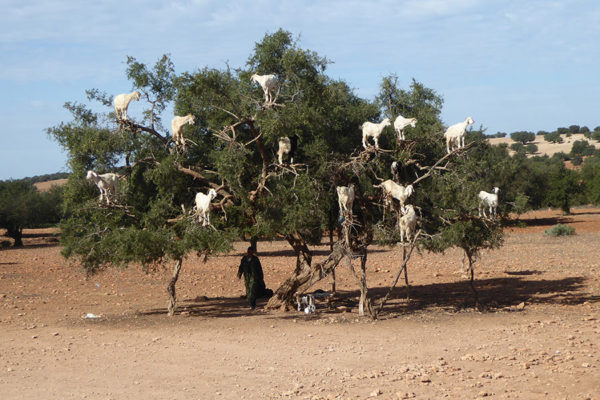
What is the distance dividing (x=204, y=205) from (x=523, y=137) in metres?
132

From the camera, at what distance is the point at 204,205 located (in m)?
13.3

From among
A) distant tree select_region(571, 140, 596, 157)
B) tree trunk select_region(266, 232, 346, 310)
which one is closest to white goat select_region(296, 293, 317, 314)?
tree trunk select_region(266, 232, 346, 310)

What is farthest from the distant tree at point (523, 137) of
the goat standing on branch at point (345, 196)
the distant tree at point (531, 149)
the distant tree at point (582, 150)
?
the goat standing on branch at point (345, 196)

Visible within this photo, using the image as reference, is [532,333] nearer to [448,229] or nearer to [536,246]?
[448,229]

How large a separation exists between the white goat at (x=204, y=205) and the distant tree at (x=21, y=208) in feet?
90.1

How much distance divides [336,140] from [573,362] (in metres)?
7.55

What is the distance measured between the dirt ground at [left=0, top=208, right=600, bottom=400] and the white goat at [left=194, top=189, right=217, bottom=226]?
91.0 inches

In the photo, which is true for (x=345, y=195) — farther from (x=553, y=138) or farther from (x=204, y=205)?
(x=553, y=138)

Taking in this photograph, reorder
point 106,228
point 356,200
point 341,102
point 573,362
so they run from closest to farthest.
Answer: point 573,362, point 106,228, point 356,200, point 341,102

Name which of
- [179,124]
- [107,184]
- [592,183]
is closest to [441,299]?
[179,124]

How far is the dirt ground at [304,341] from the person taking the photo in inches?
352

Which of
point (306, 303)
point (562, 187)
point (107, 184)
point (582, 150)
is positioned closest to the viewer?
point (107, 184)

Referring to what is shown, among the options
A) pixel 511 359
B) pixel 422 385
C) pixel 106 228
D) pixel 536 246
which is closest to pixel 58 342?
pixel 106 228

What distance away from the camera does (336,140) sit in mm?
15367
